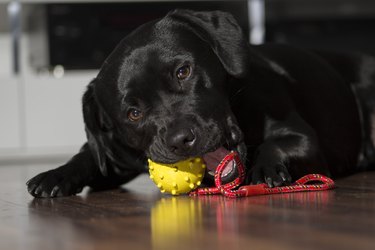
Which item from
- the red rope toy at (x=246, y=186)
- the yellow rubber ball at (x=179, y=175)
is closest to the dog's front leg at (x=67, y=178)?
the yellow rubber ball at (x=179, y=175)

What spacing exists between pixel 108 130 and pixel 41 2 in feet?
10.2

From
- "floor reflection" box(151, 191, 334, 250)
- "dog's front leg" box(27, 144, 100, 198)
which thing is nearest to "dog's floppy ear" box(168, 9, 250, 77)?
"floor reflection" box(151, 191, 334, 250)

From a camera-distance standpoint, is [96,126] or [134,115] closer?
[134,115]

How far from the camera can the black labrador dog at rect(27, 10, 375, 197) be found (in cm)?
219

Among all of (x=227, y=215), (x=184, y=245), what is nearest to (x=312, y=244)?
(x=184, y=245)

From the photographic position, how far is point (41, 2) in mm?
5441

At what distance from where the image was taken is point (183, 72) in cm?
223

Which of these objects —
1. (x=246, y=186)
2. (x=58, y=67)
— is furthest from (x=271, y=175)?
(x=58, y=67)

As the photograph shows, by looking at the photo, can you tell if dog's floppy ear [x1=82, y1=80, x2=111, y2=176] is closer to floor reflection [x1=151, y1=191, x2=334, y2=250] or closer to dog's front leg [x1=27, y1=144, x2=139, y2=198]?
dog's front leg [x1=27, y1=144, x2=139, y2=198]

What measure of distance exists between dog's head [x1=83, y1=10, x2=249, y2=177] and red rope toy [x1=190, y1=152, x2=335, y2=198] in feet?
0.17

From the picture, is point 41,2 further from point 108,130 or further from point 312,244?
point 312,244

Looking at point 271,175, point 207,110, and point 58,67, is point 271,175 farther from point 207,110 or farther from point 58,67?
point 58,67

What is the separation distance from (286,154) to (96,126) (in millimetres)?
656

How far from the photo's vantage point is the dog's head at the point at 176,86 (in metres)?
2.12
